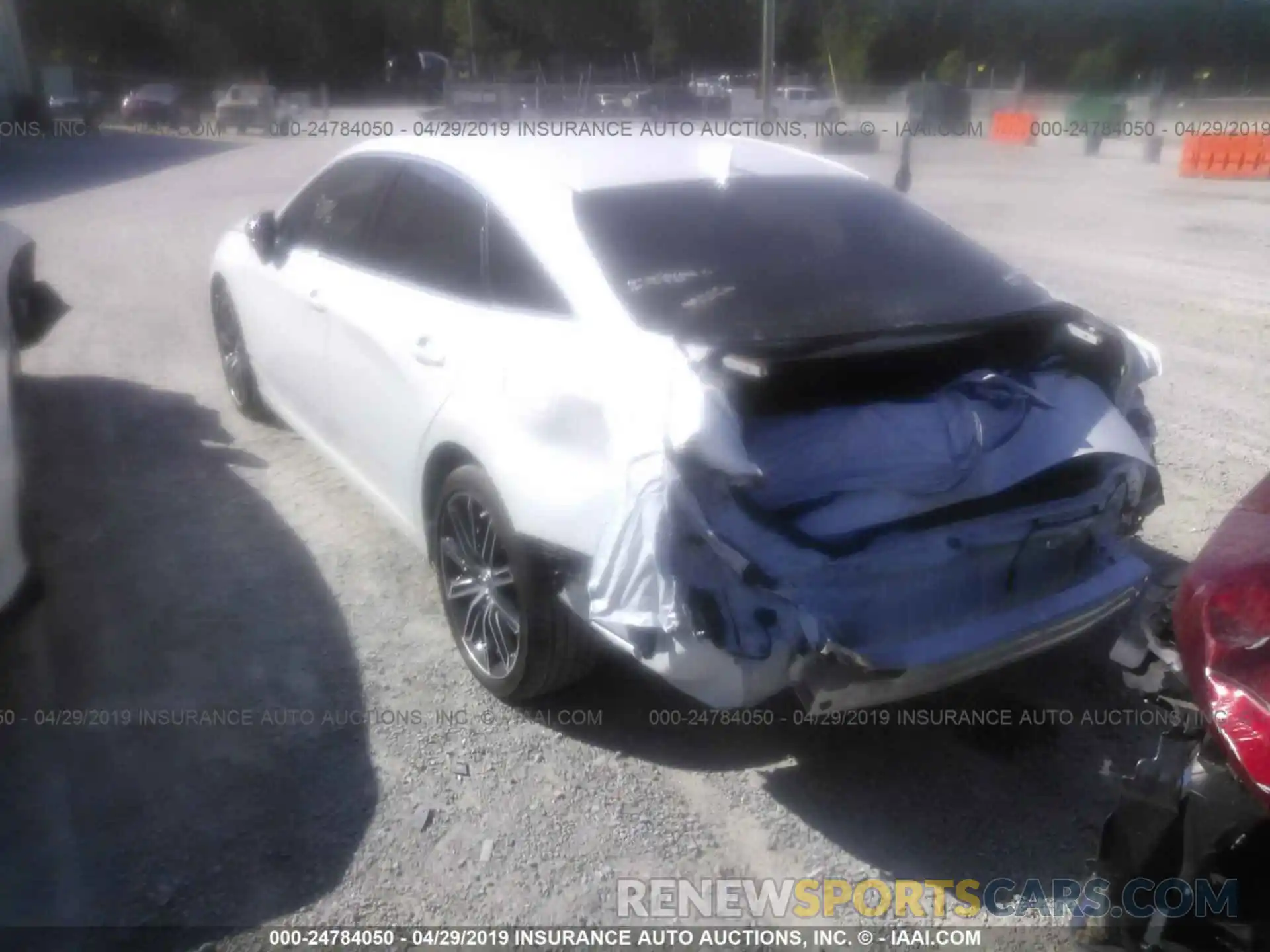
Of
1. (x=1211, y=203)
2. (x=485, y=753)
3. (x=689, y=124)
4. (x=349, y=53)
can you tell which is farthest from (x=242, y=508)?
(x=349, y=53)

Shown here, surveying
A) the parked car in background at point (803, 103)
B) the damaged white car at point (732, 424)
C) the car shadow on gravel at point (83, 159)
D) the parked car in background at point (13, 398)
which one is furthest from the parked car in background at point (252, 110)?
the damaged white car at point (732, 424)

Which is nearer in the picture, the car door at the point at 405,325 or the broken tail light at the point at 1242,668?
the broken tail light at the point at 1242,668

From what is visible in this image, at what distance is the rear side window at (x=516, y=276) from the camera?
120 inches

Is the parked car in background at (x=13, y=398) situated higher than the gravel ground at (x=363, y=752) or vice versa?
the parked car in background at (x=13, y=398)

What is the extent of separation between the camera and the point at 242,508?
15.3 feet

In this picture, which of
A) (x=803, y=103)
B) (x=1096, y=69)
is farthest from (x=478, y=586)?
(x=1096, y=69)

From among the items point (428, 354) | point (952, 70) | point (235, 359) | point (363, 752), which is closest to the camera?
point (363, 752)

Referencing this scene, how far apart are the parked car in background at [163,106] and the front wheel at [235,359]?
95.8 feet

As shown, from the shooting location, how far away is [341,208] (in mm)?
4281

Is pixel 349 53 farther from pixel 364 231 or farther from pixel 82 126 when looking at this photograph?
pixel 364 231

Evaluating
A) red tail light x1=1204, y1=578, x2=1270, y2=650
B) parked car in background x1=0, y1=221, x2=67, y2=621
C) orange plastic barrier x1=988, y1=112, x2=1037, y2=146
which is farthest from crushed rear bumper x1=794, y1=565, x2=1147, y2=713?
orange plastic barrier x1=988, y1=112, x2=1037, y2=146

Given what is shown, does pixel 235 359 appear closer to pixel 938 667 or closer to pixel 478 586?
pixel 478 586

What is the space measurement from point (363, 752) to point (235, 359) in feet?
10.1

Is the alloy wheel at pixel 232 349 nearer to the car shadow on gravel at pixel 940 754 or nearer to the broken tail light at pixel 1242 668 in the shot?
the car shadow on gravel at pixel 940 754
